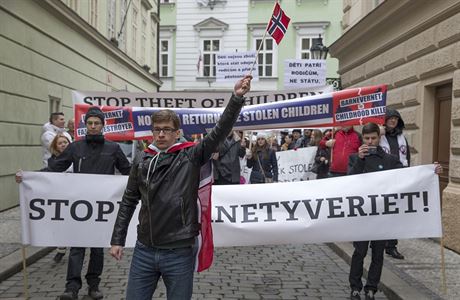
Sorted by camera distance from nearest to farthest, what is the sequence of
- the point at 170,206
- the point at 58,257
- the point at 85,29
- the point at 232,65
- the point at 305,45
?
the point at 170,206
the point at 58,257
the point at 85,29
the point at 232,65
the point at 305,45

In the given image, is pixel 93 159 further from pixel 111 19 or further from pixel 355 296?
pixel 111 19

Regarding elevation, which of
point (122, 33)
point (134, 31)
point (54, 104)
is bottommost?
point (54, 104)

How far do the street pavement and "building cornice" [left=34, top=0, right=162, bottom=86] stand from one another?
21.7ft

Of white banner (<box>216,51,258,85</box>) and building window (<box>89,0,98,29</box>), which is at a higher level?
building window (<box>89,0,98,29</box>)

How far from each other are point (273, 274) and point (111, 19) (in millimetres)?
15576

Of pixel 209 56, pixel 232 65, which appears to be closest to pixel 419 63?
pixel 232 65

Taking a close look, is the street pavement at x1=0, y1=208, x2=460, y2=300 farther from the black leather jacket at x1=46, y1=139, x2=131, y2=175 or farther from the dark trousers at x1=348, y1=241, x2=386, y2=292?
the black leather jacket at x1=46, y1=139, x2=131, y2=175

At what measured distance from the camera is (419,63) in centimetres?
900

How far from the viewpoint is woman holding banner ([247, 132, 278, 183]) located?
11500 mm

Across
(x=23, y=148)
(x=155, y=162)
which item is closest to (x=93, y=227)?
(x=155, y=162)

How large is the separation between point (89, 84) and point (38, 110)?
180 inches

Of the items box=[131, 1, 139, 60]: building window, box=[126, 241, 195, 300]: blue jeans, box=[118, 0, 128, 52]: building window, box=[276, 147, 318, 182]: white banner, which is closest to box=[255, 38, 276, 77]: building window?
box=[131, 1, 139, 60]: building window

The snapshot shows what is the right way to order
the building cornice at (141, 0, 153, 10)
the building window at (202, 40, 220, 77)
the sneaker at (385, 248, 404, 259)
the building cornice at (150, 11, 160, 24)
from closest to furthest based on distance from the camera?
1. the sneaker at (385, 248, 404, 259)
2. the building cornice at (141, 0, 153, 10)
3. the building cornice at (150, 11, 160, 24)
4. the building window at (202, 40, 220, 77)

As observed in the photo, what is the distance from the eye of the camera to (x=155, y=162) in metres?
3.24
